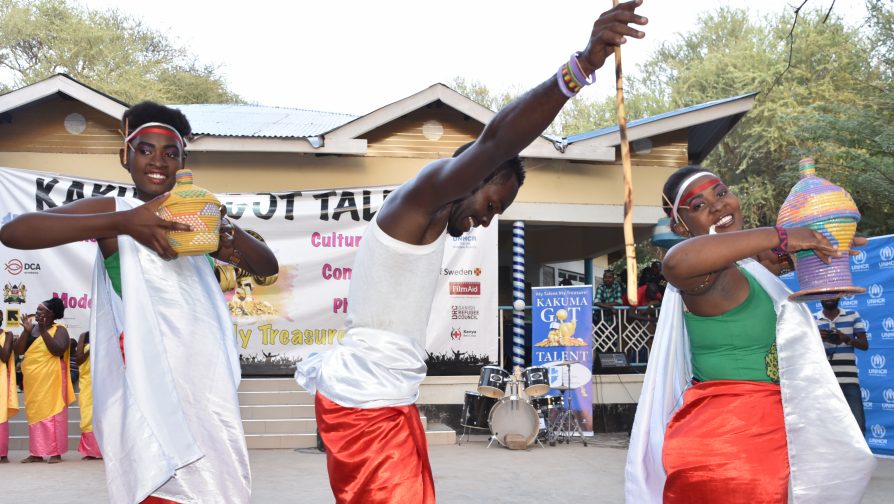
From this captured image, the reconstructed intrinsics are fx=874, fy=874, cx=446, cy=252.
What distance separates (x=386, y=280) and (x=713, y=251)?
107 centimetres

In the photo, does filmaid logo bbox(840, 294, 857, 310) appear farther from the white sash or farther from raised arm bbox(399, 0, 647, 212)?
raised arm bbox(399, 0, 647, 212)

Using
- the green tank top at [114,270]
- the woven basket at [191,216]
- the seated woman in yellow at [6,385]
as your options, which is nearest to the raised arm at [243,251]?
the woven basket at [191,216]

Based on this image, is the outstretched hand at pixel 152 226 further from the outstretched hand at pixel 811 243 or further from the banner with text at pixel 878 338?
the banner with text at pixel 878 338

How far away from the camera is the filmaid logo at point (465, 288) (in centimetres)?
1195

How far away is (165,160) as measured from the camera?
3.27 metres

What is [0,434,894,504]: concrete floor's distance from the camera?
7.12m

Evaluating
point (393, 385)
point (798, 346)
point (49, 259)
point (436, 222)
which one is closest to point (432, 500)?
point (393, 385)

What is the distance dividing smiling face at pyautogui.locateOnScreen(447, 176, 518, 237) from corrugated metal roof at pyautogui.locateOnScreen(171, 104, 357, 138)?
9577 millimetres

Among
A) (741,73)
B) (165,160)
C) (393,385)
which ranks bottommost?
(393,385)

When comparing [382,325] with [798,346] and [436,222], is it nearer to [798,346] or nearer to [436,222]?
[436,222]

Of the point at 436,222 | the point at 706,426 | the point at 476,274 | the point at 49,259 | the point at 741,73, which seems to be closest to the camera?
the point at 436,222

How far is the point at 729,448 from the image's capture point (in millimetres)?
3021

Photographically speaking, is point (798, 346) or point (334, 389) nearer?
point (334, 389)

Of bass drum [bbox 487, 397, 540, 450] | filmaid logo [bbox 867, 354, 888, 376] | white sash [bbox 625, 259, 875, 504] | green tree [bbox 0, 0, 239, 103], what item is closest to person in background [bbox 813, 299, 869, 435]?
filmaid logo [bbox 867, 354, 888, 376]
